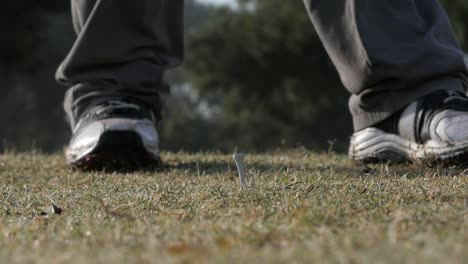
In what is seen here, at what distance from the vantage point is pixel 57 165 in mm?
3641

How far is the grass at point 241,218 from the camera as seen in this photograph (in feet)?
4.14

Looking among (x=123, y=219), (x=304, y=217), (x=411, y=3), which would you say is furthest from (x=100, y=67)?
(x=304, y=217)

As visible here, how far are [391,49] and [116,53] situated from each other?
1.16m

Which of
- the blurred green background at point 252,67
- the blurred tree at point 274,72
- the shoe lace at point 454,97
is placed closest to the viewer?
the shoe lace at point 454,97

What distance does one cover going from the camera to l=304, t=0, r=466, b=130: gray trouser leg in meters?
3.02

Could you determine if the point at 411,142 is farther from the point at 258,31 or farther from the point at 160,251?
the point at 258,31

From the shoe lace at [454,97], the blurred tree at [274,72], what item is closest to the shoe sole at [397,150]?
the shoe lace at [454,97]

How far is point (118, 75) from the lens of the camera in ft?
11.0

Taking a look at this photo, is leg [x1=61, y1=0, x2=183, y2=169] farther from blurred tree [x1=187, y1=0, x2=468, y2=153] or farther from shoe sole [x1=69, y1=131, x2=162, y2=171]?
blurred tree [x1=187, y1=0, x2=468, y2=153]

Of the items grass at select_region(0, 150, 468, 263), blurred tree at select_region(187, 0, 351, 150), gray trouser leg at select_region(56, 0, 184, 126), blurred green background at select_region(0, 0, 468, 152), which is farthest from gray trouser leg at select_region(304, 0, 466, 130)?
blurred tree at select_region(187, 0, 351, 150)

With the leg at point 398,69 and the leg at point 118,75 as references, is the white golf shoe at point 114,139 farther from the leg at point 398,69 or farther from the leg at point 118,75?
the leg at point 398,69

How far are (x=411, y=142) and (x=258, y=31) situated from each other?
21.9m

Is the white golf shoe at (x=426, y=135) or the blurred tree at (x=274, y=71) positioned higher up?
the white golf shoe at (x=426, y=135)

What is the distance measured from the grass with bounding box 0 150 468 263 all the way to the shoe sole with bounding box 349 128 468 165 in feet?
0.26
